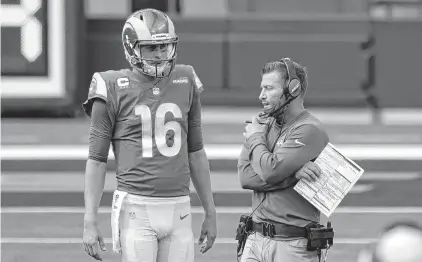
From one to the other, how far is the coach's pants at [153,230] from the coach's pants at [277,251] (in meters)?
0.30

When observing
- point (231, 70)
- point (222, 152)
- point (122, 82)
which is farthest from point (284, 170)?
point (231, 70)

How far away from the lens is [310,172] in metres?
4.12

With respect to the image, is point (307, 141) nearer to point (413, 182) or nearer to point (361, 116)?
point (413, 182)

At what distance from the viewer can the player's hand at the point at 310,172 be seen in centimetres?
412

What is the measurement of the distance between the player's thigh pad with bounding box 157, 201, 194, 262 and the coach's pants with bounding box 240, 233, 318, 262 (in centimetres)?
30

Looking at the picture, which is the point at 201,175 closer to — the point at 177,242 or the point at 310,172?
the point at 177,242

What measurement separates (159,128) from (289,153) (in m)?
0.58

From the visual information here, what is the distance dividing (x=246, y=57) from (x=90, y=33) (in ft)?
11.0

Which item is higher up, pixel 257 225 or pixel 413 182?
pixel 257 225

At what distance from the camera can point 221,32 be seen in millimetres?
19891

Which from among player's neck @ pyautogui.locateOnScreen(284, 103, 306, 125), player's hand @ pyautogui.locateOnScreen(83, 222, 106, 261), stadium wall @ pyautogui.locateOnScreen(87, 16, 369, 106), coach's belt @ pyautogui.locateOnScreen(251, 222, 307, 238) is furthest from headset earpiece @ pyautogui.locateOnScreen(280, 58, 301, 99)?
stadium wall @ pyautogui.locateOnScreen(87, 16, 369, 106)

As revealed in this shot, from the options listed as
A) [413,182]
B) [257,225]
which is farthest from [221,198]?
[257,225]

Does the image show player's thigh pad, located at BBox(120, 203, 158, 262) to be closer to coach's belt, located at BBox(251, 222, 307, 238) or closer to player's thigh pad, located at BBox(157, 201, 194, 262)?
player's thigh pad, located at BBox(157, 201, 194, 262)

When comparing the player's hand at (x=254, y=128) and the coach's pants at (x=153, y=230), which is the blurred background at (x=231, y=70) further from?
the coach's pants at (x=153, y=230)
